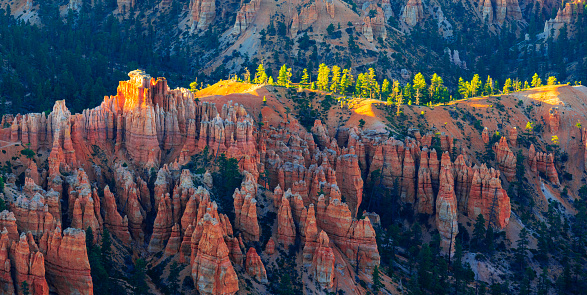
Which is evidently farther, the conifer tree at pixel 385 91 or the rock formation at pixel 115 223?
the conifer tree at pixel 385 91

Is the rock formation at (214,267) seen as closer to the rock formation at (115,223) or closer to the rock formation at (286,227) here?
the rock formation at (286,227)

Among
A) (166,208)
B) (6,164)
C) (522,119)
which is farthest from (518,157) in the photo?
(6,164)

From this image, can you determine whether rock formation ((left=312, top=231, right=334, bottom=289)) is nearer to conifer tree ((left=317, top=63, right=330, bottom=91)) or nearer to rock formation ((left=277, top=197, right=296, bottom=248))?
rock formation ((left=277, top=197, right=296, bottom=248))

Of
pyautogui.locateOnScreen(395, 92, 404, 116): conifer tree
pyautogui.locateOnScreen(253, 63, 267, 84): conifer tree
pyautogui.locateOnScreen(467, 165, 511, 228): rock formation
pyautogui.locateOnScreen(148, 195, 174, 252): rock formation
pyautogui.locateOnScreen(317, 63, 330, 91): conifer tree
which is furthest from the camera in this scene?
pyautogui.locateOnScreen(253, 63, 267, 84): conifer tree

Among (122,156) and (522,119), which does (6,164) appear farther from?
(522,119)

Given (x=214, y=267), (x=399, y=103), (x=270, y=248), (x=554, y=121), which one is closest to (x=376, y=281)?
(x=270, y=248)

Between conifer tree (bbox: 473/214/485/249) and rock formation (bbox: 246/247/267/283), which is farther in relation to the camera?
conifer tree (bbox: 473/214/485/249)

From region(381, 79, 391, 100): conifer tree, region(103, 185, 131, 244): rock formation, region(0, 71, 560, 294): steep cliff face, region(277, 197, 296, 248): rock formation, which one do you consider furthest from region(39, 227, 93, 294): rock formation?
region(381, 79, 391, 100): conifer tree

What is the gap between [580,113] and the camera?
18350 cm

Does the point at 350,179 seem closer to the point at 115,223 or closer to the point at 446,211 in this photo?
the point at 446,211

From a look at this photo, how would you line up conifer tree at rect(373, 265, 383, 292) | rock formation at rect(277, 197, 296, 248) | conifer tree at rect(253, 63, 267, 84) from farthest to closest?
1. conifer tree at rect(253, 63, 267, 84)
2. conifer tree at rect(373, 265, 383, 292)
3. rock formation at rect(277, 197, 296, 248)

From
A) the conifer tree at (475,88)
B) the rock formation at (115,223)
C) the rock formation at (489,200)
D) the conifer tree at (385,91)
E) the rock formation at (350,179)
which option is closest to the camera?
the rock formation at (115,223)

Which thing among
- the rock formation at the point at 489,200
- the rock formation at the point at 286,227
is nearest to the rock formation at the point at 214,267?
the rock formation at the point at 286,227

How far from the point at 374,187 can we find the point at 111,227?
51.7 m
